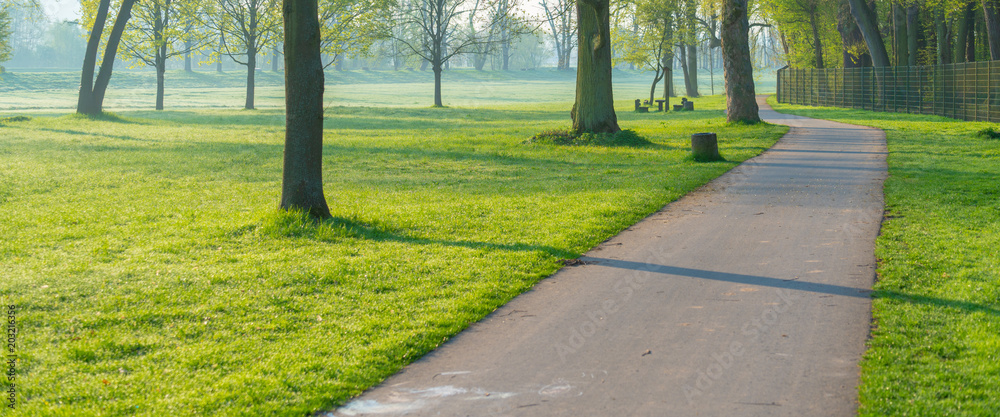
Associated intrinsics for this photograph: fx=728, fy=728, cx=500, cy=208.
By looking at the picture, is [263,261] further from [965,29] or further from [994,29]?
[965,29]

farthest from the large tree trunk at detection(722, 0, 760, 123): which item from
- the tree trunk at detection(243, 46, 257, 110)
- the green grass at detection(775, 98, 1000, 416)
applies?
the tree trunk at detection(243, 46, 257, 110)

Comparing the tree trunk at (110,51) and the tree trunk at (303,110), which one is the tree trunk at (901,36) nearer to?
the tree trunk at (303,110)

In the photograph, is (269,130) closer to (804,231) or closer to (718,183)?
(718,183)

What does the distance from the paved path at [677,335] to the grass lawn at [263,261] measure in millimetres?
337

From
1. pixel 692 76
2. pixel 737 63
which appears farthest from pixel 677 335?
pixel 692 76

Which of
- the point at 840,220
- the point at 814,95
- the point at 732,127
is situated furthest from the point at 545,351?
the point at 814,95

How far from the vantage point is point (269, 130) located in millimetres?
24766

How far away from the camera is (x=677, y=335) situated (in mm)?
4719

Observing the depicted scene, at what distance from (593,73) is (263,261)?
12.7 metres

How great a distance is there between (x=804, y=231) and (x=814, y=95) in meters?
35.8

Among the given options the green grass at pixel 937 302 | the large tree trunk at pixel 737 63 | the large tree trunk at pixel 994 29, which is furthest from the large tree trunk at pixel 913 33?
the green grass at pixel 937 302

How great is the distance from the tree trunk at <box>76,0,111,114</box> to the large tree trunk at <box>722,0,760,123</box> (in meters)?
22.8

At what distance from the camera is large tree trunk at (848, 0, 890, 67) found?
30.6 metres

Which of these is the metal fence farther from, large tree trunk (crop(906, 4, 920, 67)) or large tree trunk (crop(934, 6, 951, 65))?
large tree trunk (crop(934, 6, 951, 65))
